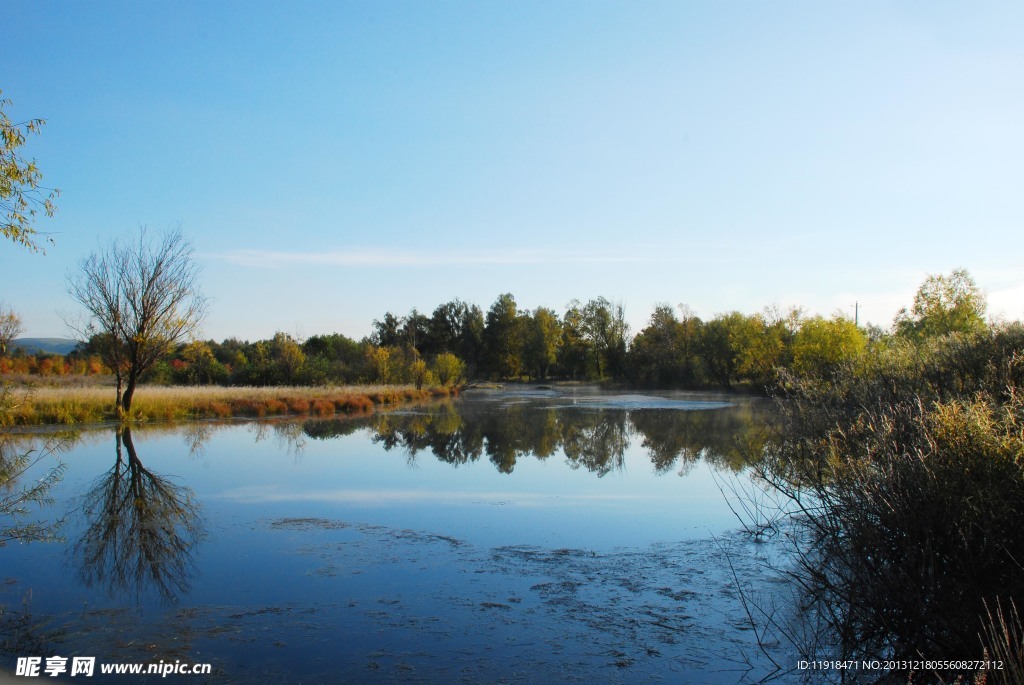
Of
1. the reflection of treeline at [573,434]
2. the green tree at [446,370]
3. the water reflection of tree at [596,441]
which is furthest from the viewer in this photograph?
the green tree at [446,370]

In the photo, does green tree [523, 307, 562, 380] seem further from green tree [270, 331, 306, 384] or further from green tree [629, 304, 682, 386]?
green tree [270, 331, 306, 384]

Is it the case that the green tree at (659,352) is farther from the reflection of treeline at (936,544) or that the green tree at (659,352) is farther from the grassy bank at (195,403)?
the reflection of treeline at (936,544)

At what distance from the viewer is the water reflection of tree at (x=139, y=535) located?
23.8 feet

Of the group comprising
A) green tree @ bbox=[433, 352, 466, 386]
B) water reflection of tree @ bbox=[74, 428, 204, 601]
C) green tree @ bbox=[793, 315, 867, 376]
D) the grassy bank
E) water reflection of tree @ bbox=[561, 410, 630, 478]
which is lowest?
water reflection of tree @ bbox=[74, 428, 204, 601]

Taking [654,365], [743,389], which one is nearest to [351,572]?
[743,389]

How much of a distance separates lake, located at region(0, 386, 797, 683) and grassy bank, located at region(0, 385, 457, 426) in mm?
6820

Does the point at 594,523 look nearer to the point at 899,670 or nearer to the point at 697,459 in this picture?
the point at 899,670

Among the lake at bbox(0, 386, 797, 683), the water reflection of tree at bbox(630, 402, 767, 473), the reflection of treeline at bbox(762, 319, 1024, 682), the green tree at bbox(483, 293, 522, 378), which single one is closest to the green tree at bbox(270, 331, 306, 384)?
the water reflection of tree at bbox(630, 402, 767, 473)

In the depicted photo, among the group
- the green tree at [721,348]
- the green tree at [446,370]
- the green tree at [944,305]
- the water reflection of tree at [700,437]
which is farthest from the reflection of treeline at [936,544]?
the green tree at [721,348]

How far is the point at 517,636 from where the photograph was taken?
19.0 ft

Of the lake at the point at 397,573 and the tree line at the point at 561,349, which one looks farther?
the tree line at the point at 561,349

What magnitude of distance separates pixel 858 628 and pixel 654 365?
6186cm

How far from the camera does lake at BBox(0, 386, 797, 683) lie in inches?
212

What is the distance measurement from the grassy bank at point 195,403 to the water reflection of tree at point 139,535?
615 centimetres
